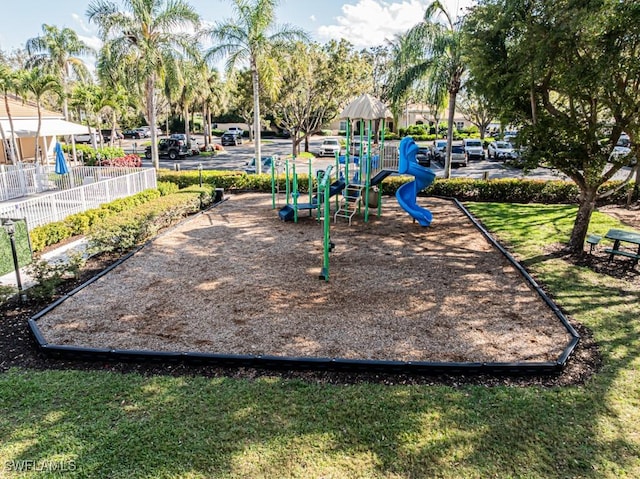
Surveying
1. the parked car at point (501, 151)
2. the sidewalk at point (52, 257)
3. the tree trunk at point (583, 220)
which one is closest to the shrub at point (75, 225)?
the sidewalk at point (52, 257)

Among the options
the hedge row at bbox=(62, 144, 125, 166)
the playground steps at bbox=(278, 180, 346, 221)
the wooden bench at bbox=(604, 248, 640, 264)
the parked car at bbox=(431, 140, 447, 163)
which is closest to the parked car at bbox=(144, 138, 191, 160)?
the hedge row at bbox=(62, 144, 125, 166)

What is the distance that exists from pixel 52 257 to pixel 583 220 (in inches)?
485

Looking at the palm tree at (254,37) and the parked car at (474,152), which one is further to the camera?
the parked car at (474,152)

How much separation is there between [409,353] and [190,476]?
10.5 feet

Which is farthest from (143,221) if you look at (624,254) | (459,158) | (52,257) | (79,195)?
(459,158)

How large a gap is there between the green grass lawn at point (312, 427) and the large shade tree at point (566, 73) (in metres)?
5.10

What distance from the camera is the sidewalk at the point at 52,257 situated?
27.0 feet

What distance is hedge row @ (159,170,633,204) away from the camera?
52.6ft

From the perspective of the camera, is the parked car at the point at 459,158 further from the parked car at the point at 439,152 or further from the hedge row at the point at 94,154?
the hedge row at the point at 94,154

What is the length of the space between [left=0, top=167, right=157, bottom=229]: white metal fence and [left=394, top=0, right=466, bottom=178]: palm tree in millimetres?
11316

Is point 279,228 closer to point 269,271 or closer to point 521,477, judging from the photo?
point 269,271

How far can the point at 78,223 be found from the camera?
11172 mm

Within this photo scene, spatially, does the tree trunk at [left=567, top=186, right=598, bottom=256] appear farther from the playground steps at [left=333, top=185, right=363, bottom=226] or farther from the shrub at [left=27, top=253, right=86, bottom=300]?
the shrub at [left=27, top=253, right=86, bottom=300]

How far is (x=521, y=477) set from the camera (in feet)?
12.3
